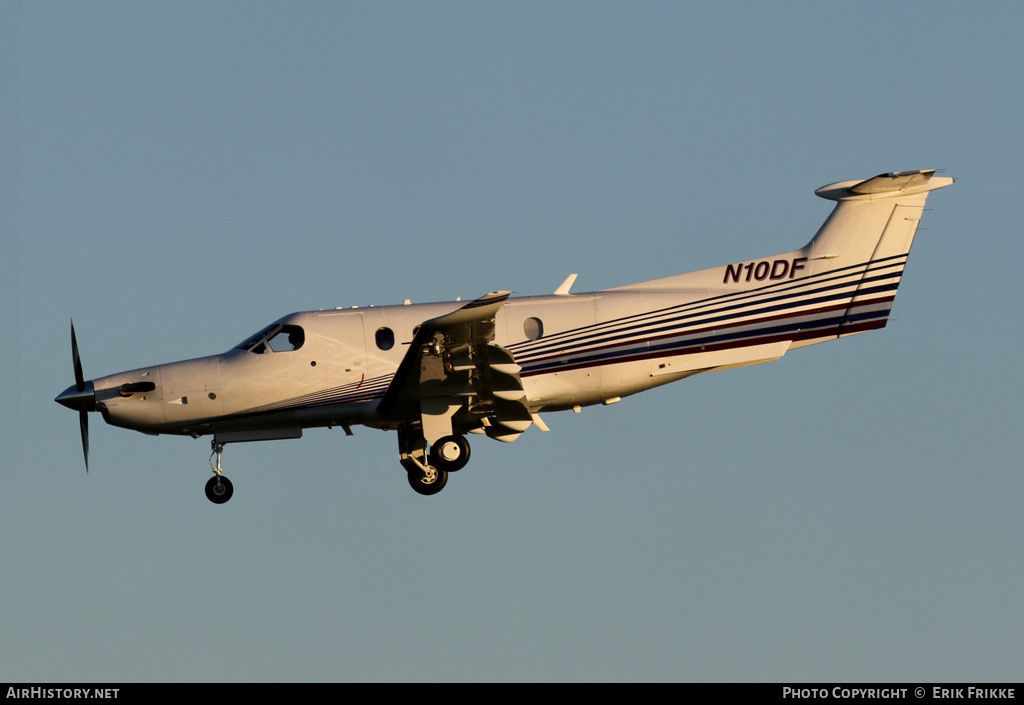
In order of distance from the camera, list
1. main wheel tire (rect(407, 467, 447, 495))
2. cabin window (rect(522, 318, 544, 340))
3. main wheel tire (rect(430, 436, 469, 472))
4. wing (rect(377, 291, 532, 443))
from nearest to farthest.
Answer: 1. wing (rect(377, 291, 532, 443))
2. main wheel tire (rect(430, 436, 469, 472))
3. cabin window (rect(522, 318, 544, 340))
4. main wheel tire (rect(407, 467, 447, 495))

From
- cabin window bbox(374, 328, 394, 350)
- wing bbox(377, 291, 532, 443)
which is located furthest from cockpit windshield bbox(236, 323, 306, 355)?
wing bbox(377, 291, 532, 443)

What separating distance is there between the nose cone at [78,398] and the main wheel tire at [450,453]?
625 centimetres

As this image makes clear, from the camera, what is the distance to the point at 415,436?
2312 cm

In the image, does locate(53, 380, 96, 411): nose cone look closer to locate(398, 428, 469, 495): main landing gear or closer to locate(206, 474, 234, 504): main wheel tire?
locate(206, 474, 234, 504): main wheel tire

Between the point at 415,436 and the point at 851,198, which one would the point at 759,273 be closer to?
the point at 851,198

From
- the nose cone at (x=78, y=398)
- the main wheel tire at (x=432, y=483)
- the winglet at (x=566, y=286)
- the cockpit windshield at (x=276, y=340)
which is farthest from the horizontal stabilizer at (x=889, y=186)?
the nose cone at (x=78, y=398)

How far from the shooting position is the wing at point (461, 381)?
19797mm

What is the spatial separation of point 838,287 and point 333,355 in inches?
375

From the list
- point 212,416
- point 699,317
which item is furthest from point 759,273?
point 212,416

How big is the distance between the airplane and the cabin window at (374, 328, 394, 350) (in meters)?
0.03

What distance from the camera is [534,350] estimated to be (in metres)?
22.5

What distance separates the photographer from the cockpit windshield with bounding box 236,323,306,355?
2267cm
